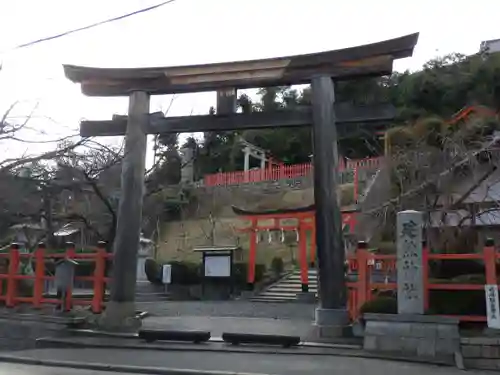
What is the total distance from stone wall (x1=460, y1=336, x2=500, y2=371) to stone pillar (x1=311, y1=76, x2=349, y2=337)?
2.50 m

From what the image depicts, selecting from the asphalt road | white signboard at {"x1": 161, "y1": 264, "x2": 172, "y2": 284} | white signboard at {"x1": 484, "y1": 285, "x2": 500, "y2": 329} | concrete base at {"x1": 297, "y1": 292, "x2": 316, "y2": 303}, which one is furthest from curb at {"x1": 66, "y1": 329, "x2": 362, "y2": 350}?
white signboard at {"x1": 161, "y1": 264, "x2": 172, "y2": 284}

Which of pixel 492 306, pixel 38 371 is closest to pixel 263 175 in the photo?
pixel 492 306

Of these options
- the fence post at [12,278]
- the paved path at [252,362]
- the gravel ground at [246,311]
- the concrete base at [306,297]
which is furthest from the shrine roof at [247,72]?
the concrete base at [306,297]

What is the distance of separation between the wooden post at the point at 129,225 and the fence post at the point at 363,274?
17.0 feet

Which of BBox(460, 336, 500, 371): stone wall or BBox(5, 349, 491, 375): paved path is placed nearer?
BBox(5, 349, 491, 375): paved path

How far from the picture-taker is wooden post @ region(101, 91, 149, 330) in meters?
12.5

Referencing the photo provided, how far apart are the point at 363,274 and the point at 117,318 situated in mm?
5728

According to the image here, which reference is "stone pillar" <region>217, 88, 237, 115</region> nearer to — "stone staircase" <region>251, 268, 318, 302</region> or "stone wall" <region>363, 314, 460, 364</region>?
"stone wall" <region>363, 314, 460, 364</region>

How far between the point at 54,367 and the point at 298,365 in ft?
13.8

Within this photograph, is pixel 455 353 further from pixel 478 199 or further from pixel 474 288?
pixel 478 199

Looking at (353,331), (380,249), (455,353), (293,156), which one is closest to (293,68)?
(353,331)

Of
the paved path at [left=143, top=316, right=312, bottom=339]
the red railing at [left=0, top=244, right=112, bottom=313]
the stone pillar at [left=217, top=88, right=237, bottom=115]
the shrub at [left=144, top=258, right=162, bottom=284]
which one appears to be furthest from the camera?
the shrub at [left=144, top=258, right=162, bottom=284]

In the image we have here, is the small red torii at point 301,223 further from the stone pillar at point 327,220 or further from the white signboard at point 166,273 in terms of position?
the stone pillar at point 327,220

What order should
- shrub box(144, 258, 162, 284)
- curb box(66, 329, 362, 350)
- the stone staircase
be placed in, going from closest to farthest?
curb box(66, 329, 362, 350), the stone staircase, shrub box(144, 258, 162, 284)
